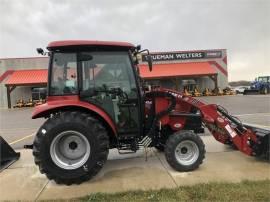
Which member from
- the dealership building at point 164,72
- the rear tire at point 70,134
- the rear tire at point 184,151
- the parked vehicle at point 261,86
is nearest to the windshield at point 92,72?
the rear tire at point 70,134

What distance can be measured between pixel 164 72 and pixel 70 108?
100ft

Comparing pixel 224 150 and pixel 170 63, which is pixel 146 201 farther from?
pixel 170 63

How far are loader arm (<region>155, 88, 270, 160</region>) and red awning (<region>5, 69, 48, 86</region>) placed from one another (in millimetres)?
29157

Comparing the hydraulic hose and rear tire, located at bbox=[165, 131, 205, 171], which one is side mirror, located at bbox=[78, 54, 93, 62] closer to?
the hydraulic hose

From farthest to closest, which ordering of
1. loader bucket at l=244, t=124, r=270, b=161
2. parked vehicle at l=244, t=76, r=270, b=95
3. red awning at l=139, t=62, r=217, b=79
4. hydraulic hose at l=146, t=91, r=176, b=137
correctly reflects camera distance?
parked vehicle at l=244, t=76, r=270, b=95 < red awning at l=139, t=62, r=217, b=79 < hydraulic hose at l=146, t=91, r=176, b=137 < loader bucket at l=244, t=124, r=270, b=161

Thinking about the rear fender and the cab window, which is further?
the cab window

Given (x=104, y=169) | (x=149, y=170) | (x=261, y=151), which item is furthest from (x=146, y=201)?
(x=261, y=151)

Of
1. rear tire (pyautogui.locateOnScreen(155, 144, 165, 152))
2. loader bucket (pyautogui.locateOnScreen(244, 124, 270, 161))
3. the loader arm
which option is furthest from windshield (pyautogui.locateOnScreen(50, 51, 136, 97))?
loader bucket (pyautogui.locateOnScreen(244, 124, 270, 161))

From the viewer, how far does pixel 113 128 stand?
582cm

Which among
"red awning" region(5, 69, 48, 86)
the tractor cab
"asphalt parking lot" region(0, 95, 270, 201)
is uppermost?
"red awning" region(5, 69, 48, 86)

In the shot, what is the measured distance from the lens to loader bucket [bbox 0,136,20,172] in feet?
23.7

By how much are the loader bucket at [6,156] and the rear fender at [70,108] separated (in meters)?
2.16

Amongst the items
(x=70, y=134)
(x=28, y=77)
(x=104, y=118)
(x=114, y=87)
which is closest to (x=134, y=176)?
(x=104, y=118)

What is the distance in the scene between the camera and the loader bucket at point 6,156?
7.21 meters
